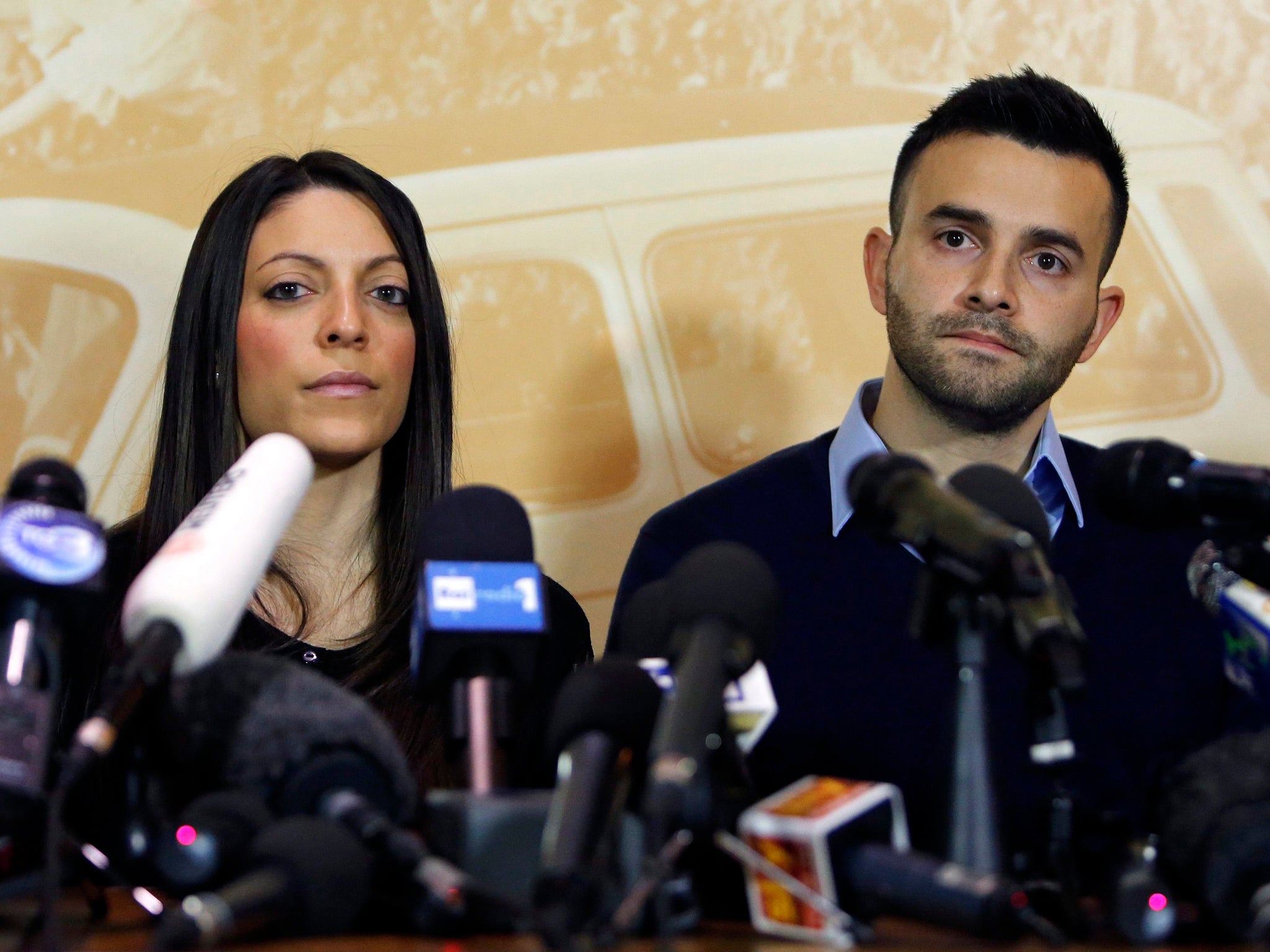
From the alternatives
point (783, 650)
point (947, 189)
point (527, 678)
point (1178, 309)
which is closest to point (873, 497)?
point (527, 678)

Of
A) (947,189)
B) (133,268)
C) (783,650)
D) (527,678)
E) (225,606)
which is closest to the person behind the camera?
(225,606)

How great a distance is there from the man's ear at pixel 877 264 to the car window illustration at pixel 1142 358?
0.48 meters

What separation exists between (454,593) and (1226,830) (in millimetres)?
681

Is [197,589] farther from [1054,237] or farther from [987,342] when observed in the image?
[1054,237]

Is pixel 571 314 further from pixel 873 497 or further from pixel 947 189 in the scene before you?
pixel 873 497

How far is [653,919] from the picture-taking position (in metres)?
1.26

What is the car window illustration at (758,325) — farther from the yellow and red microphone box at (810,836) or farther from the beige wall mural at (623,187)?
the yellow and red microphone box at (810,836)

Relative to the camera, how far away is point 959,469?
2.26m

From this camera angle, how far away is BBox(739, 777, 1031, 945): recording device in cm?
110

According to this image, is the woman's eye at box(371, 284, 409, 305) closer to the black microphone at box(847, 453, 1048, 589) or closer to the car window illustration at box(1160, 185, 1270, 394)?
the black microphone at box(847, 453, 1048, 589)

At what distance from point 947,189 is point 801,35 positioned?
23.9 inches

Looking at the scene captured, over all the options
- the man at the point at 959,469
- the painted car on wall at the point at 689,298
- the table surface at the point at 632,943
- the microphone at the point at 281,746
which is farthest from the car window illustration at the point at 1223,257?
the microphone at the point at 281,746

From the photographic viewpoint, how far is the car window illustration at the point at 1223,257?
2773 mm

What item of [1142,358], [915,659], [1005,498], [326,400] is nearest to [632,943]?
[1005,498]
